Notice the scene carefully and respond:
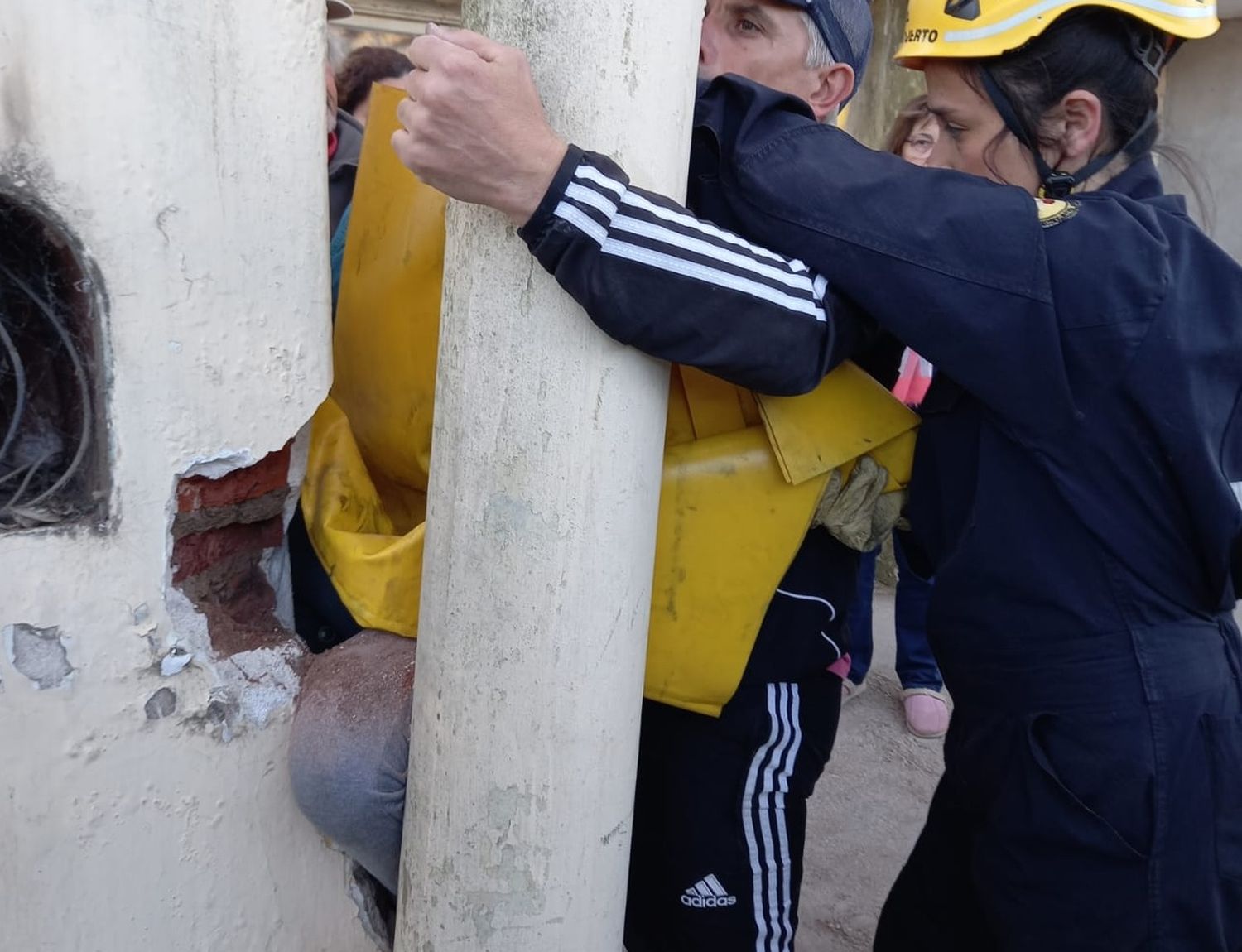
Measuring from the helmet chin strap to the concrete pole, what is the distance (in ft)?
1.58

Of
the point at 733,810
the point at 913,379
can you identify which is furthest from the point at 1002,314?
the point at 913,379

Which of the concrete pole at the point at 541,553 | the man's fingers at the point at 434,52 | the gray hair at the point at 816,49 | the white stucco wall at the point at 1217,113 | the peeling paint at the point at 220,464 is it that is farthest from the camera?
the white stucco wall at the point at 1217,113

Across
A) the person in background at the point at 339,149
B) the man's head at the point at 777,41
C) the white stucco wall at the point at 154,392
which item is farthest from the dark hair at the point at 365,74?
the white stucco wall at the point at 154,392

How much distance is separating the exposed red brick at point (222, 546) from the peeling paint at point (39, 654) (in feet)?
0.60

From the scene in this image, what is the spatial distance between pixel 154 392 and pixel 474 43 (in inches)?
25.9

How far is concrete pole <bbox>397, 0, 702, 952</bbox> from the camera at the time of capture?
1.38 metres

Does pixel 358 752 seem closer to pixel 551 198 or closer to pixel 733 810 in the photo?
pixel 733 810

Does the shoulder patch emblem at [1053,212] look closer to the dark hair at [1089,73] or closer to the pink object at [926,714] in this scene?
the dark hair at [1089,73]

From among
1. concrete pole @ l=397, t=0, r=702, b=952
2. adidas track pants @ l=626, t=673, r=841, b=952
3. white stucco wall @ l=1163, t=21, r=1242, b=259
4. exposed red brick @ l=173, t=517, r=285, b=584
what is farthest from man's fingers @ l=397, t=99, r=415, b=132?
white stucco wall @ l=1163, t=21, r=1242, b=259

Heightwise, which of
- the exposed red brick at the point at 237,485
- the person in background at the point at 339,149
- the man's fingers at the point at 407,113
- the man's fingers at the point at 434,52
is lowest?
the exposed red brick at the point at 237,485

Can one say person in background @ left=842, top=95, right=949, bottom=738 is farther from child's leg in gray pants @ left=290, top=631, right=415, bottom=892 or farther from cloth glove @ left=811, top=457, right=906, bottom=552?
child's leg in gray pants @ left=290, top=631, right=415, bottom=892

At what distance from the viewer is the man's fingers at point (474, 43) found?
129 centimetres

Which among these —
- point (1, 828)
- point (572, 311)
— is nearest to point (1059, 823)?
point (572, 311)

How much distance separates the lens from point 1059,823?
1551 mm
